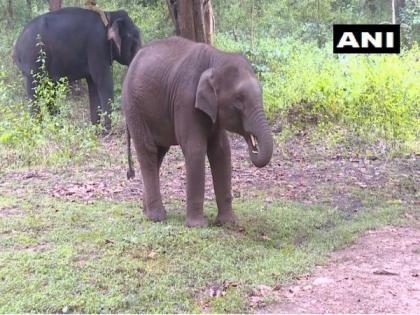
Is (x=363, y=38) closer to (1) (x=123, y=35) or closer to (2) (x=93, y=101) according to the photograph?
(1) (x=123, y=35)

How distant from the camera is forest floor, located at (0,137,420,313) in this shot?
430 centimetres

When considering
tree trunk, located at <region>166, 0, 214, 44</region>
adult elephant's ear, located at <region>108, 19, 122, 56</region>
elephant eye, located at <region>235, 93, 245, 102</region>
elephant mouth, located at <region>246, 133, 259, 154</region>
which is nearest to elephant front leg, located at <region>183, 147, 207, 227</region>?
elephant mouth, located at <region>246, 133, 259, 154</region>

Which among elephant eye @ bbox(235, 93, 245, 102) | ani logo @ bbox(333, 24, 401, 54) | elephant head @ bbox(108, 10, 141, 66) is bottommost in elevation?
Answer: elephant eye @ bbox(235, 93, 245, 102)

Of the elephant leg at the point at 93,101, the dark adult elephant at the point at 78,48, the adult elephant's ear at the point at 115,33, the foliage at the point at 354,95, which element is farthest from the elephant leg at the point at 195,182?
the elephant leg at the point at 93,101

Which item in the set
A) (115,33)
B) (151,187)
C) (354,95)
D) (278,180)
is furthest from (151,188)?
(115,33)

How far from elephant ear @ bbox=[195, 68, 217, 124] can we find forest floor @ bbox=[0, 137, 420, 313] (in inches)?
41.8

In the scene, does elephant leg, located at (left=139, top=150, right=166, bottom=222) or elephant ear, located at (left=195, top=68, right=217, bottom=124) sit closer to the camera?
elephant ear, located at (left=195, top=68, right=217, bottom=124)

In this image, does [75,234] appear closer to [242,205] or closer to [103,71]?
[242,205]

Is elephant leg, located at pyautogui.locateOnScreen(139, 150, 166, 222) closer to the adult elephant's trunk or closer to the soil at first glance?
the soil

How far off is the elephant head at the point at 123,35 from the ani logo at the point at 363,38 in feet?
11.6

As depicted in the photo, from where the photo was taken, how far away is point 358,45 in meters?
9.49

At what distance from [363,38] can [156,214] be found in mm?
4754

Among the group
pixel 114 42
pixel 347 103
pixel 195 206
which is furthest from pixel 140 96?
pixel 114 42

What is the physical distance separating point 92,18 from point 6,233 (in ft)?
22.1
